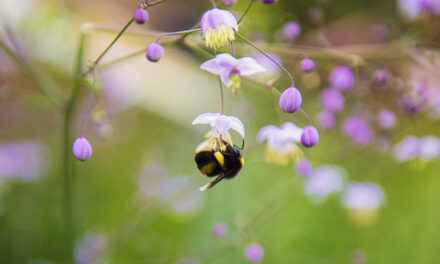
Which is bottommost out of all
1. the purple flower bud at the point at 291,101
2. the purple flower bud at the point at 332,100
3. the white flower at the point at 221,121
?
the purple flower bud at the point at 332,100

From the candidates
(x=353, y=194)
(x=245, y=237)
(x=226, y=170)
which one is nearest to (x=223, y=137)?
(x=226, y=170)

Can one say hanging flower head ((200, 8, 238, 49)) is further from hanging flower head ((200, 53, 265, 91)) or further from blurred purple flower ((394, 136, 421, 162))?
blurred purple flower ((394, 136, 421, 162))

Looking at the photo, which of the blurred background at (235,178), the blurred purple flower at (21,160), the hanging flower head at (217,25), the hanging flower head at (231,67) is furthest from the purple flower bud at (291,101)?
the blurred purple flower at (21,160)

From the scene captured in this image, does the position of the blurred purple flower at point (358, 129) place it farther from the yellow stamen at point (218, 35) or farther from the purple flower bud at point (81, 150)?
the purple flower bud at point (81, 150)

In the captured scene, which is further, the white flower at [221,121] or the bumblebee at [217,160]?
the bumblebee at [217,160]

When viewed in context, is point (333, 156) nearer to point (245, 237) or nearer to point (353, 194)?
point (353, 194)

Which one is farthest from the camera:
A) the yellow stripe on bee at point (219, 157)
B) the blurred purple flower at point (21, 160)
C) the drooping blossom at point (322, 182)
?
the blurred purple flower at point (21, 160)
